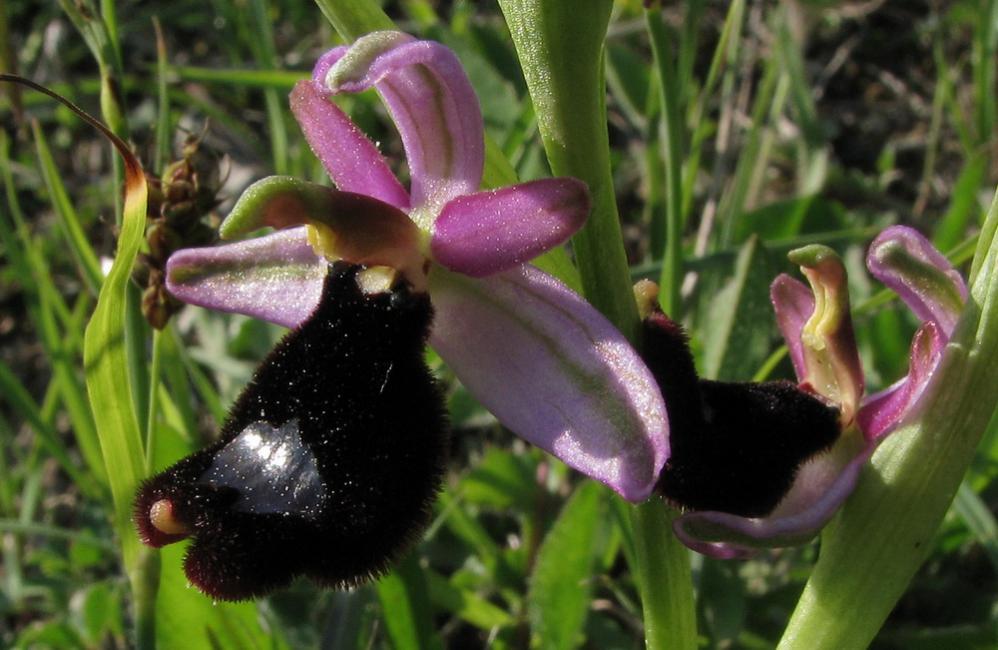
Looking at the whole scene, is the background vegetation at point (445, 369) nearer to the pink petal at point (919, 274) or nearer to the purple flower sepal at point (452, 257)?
the purple flower sepal at point (452, 257)

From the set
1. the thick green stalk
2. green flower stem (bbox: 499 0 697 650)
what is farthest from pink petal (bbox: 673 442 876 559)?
the thick green stalk

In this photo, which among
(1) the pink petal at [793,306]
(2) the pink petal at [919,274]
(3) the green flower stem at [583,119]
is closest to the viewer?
(3) the green flower stem at [583,119]

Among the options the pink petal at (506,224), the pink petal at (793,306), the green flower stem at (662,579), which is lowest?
the green flower stem at (662,579)

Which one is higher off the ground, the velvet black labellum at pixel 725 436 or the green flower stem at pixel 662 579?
the velvet black labellum at pixel 725 436

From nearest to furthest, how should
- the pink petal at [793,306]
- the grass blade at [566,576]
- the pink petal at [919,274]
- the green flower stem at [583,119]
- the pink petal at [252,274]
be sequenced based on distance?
1. the green flower stem at [583,119]
2. the pink petal at [919,274]
3. the pink petal at [252,274]
4. the pink petal at [793,306]
5. the grass blade at [566,576]

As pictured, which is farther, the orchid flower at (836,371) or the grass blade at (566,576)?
the grass blade at (566,576)

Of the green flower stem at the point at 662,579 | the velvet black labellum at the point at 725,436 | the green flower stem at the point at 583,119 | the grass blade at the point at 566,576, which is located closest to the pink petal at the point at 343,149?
the green flower stem at the point at 583,119

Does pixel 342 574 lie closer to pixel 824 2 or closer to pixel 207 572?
pixel 207 572
